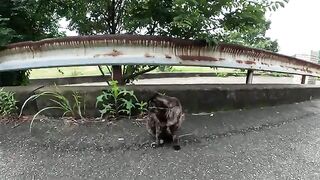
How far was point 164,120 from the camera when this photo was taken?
3.06 meters

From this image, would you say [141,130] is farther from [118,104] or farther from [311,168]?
[311,168]

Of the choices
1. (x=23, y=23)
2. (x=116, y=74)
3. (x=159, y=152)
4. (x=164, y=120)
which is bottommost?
(x=159, y=152)

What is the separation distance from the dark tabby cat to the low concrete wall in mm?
465

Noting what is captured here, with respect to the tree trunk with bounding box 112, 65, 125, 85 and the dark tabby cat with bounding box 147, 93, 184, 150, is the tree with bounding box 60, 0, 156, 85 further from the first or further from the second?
the dark tabby cat with bounding box 147, 93, 184, 150

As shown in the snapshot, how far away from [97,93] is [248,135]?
1.64m

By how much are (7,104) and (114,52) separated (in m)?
1.32

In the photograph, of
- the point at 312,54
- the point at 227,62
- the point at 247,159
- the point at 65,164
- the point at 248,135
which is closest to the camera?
the point at 65,164

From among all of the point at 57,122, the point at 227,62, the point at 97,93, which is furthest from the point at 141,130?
the point at 227,62

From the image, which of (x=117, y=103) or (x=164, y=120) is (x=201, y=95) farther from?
(x=117, y=103)

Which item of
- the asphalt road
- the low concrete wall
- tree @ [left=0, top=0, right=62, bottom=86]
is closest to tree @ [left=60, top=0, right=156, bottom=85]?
tree @ [left=0, top=0, right=62, bottom=86]

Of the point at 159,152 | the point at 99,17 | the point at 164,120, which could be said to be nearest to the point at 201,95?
the point at 164,120

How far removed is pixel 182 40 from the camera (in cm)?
358

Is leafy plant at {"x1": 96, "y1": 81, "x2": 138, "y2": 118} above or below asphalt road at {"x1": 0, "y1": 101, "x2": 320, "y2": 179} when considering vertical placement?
above

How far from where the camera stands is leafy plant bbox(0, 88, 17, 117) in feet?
11.8
